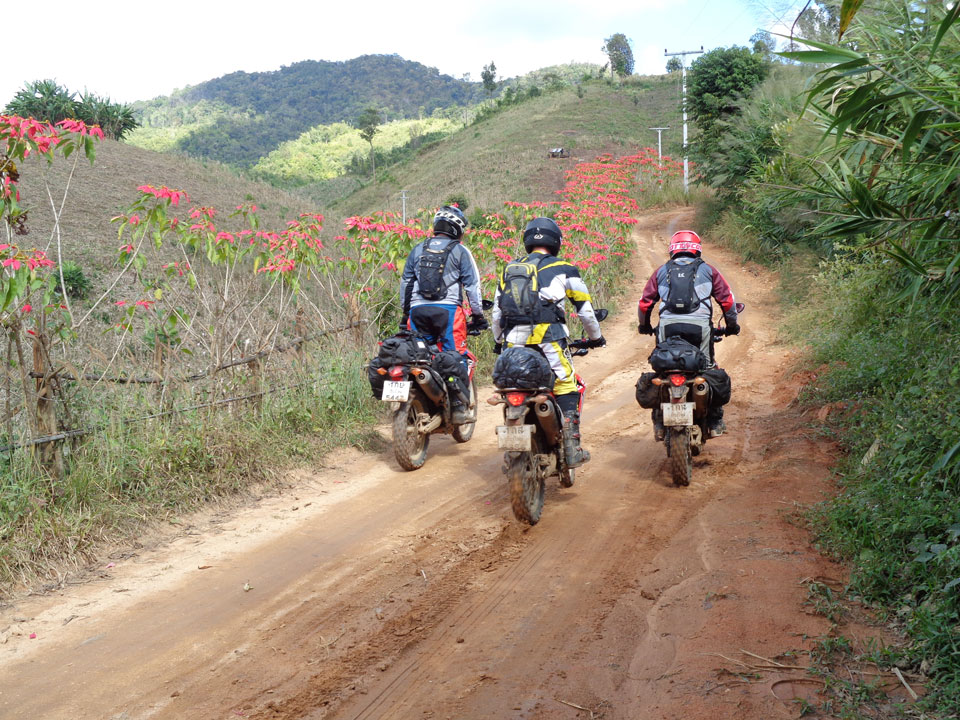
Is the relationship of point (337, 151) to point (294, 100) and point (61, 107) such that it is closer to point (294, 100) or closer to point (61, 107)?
point (61, 107)

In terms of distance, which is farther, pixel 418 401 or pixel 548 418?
pixel 418 401

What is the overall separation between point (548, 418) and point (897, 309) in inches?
143

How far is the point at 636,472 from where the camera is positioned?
7.17 m

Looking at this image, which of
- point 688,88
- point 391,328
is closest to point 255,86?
point 688,88

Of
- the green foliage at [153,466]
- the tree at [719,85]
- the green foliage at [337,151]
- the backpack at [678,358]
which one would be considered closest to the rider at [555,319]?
the backpack at [678,358]

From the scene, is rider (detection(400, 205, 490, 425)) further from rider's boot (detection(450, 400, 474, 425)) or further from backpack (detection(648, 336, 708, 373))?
backpack (detection(648, 336, 708, 373))

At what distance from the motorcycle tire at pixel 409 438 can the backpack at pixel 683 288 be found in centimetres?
242

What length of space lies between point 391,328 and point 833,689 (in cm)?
734

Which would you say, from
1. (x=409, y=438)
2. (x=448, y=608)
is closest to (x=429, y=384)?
(x=409, y=438)

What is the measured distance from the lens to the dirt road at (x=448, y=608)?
362cm

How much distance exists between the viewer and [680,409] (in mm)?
6293

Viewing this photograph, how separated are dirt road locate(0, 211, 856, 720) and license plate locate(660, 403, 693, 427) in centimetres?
62

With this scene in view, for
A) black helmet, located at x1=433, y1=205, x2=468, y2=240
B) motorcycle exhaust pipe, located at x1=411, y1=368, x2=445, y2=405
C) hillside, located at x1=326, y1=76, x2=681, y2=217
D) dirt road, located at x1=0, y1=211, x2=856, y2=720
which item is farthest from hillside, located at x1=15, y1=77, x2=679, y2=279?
dirt road, located at x1=0, y1=211, x2=856, y2=720

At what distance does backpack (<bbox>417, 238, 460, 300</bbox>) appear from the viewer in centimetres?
732
